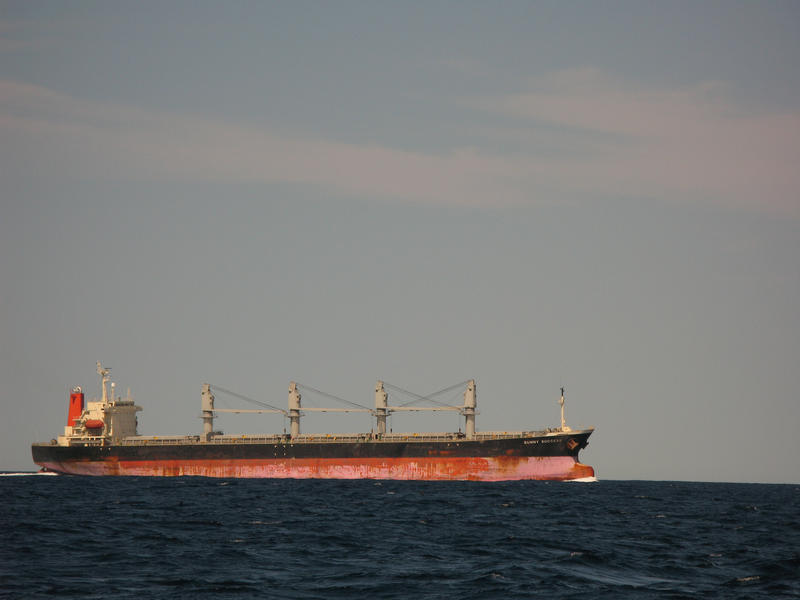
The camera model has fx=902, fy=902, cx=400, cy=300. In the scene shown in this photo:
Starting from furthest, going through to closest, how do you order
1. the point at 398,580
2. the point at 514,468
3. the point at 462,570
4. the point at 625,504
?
the point at 514,468, the point at 625,504, the point at 462,570, the point at 398,580

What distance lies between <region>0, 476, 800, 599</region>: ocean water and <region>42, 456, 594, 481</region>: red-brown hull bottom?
81.9 ft

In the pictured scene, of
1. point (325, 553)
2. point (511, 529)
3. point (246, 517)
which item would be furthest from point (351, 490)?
point (325, 553)

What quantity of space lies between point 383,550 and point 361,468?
2085 inches

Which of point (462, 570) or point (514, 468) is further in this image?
point (514, 468)

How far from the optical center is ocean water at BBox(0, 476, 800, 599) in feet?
81.6

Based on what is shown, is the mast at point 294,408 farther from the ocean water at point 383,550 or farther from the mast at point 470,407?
the ocean water at point 383,550

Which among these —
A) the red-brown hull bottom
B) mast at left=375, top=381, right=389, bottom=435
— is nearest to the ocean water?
the red-brown hull bottom

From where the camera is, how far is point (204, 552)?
3102 cm

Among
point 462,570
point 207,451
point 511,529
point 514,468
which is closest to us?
point 462,570

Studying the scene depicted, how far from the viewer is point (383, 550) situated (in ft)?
105

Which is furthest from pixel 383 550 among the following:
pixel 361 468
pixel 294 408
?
pixel 294 408

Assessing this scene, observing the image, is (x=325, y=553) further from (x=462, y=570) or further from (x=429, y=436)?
(x=429, y=436)

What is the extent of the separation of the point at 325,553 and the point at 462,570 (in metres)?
5.54

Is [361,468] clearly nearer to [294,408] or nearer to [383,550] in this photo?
[294,408]
